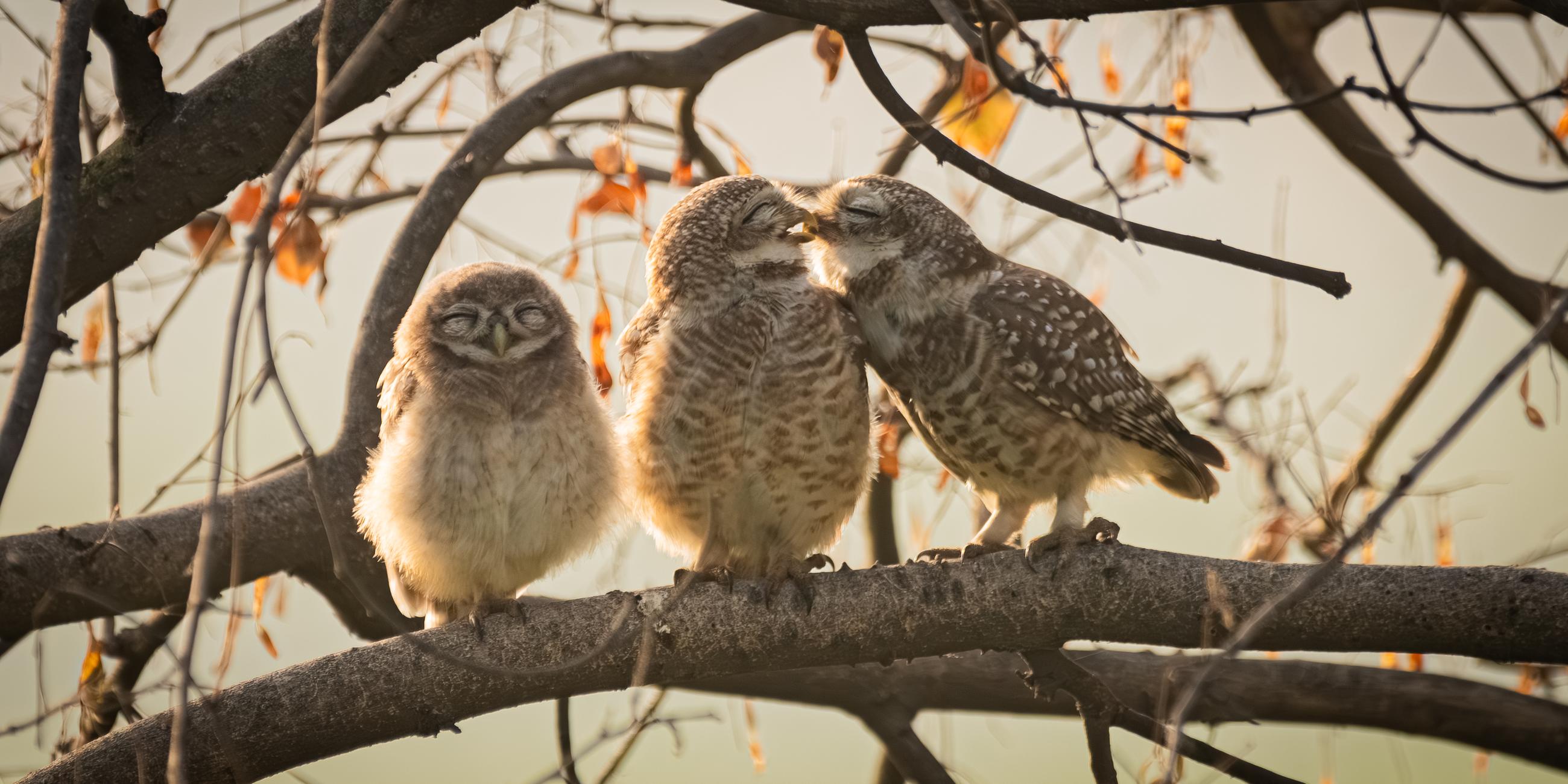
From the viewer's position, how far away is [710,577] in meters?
2.58

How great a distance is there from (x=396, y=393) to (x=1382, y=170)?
3288 millimetres

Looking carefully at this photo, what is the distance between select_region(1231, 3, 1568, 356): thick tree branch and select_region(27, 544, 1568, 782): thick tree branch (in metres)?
2.23

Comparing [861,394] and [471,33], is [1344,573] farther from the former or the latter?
[471,33]


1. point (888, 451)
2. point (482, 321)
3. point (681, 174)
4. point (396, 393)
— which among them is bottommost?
point (396, 393)

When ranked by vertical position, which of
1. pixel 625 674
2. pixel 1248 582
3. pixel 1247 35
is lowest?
pixel 625 674

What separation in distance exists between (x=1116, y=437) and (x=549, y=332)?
1419 mm

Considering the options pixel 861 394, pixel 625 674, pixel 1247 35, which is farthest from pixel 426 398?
pixel 1247 35

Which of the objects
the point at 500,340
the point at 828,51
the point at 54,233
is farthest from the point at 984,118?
the point at 54,233

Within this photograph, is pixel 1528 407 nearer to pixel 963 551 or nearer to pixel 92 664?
pixel 963 551

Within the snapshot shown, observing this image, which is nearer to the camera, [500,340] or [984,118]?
[500,340]

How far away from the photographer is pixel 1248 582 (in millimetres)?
2182

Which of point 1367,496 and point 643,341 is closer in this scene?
point 643,341

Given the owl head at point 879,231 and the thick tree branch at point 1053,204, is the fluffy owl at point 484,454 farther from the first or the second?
the thick tree branch at point 1053,204

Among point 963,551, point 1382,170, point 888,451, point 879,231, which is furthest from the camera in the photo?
point 1382,170
